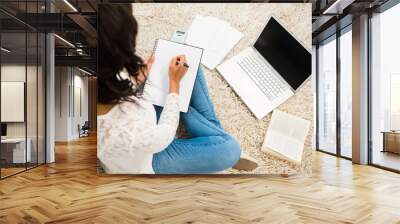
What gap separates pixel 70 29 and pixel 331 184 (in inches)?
228

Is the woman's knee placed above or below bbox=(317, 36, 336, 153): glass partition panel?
below

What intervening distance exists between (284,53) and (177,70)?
5.62 ft

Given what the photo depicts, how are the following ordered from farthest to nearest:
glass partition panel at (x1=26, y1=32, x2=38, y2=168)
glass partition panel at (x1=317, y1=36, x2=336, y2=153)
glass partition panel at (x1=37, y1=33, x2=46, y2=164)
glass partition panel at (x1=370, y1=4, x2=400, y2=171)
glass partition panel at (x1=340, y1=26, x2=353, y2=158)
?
1. glass partition panel at (x1=317, y1=36, x2=336, y2=153)
2. glass partition panel at (x1=340, y1=26, x2=353, y2=158)
3. glass partition panel at (x1=37, y1=33, x2=46, y2=164)
4. glass partition panel at (x1=26, y1=32, x2=38, y2=168)
5. glass partition panel at (x1=370, y1=4, x2=400, y2=171)

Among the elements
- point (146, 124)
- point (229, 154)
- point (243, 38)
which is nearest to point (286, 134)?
point (229, 154)

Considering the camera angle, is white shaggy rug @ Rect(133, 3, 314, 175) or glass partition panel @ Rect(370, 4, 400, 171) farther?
glass partition panel @ Rect(370, 4, 400, 171)

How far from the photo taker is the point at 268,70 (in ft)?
19.3

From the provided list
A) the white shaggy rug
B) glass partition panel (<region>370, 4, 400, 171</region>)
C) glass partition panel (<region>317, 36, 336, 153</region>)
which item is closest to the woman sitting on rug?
the white shaggy rug

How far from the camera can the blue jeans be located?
19.0ft

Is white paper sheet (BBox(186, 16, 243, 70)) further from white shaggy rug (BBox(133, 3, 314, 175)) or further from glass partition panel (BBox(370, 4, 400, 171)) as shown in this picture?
glass partition panel (BBox(370, 4, 400, 171))

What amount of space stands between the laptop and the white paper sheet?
179 millimetres

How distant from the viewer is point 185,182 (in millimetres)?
5555

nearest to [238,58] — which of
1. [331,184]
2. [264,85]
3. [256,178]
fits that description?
[264,85]

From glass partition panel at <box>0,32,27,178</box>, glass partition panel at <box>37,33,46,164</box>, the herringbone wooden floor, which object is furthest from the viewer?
glass partition panel at <box>37,33,46,164</box>

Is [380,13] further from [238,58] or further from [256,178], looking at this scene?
[256,178]
